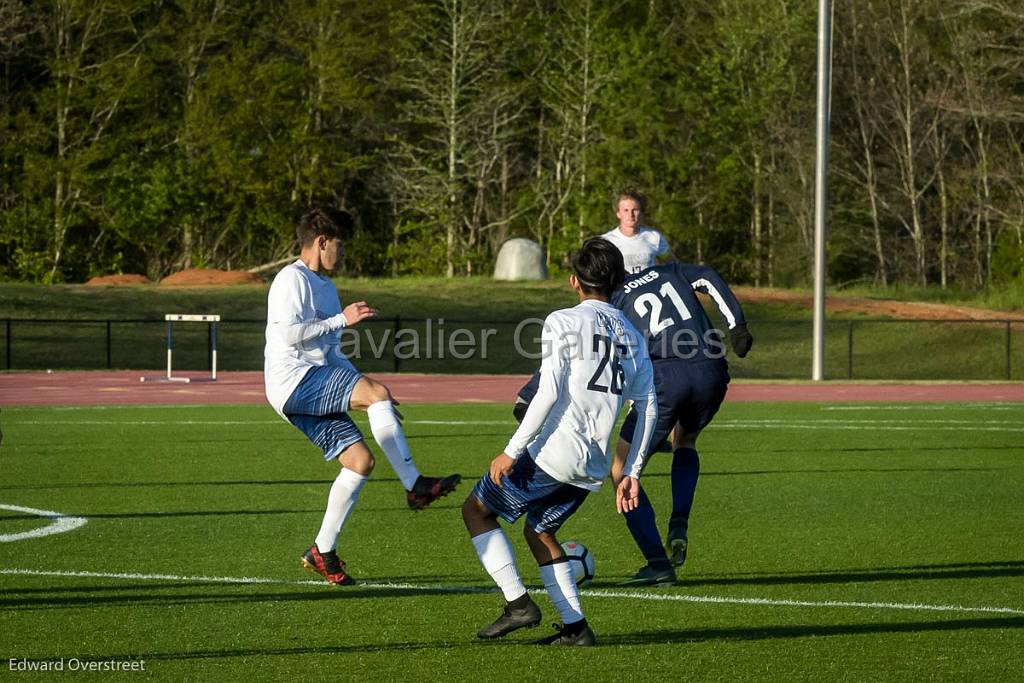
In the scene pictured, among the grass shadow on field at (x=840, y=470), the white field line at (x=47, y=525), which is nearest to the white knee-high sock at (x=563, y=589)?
the white field line at (x=47, y=525)

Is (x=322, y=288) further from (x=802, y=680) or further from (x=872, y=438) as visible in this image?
(x=872, y=438)

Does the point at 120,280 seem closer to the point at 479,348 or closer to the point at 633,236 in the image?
the point at 479,348

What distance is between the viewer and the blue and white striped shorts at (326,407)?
828 centimetres

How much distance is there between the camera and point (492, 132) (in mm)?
50438

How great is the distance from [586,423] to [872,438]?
12001mm

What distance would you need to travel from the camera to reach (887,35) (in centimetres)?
5288

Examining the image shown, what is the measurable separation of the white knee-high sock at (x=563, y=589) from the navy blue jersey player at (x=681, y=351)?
6.12 feet

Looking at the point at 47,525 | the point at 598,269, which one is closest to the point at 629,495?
the point at 598,269

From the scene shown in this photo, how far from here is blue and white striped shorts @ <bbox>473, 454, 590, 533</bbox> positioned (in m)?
6.55

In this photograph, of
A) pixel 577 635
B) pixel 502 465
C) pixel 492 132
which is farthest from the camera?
pixel 492 132

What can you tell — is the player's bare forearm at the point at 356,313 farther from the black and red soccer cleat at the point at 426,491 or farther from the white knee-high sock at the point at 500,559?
the white knee-high sock at the point at 500,559

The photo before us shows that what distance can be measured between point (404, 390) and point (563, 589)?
20609 millimetres

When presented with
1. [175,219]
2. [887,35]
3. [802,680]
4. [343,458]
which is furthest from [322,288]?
[887,35]

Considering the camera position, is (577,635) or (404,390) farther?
(404,390)
